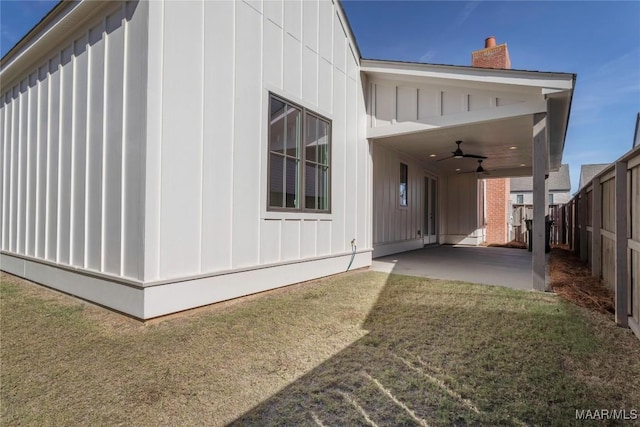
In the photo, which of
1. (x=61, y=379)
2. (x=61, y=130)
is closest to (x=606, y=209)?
(x=61, y=379)

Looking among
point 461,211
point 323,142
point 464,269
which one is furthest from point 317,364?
point 461,211

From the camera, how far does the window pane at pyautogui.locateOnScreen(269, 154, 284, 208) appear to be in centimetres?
450

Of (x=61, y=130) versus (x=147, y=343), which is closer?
(x=147, y=343)

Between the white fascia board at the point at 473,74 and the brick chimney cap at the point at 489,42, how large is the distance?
9.02 meters

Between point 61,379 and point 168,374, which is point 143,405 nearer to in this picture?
point 168,374

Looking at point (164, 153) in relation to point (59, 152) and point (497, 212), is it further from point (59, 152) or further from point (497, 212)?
point (497, 212)

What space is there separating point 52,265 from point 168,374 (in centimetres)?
343

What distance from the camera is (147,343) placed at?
275 centimetres

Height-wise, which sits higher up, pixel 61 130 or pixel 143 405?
pixel 61 130

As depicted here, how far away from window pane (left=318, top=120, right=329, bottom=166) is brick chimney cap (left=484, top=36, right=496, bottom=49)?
1073cm

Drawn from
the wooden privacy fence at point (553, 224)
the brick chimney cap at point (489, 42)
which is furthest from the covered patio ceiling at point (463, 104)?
the brick chimney cap at point (489, 42)

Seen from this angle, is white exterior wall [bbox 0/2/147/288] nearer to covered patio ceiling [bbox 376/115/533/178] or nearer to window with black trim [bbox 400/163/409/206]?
covered patio ceiling [bbox 376/115/533/178]

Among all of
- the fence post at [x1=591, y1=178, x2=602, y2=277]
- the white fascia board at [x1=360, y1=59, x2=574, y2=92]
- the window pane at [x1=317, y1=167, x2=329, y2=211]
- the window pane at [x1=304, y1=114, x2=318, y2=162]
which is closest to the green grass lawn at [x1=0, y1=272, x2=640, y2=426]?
the fence post at [x1=591, y1=178, x2=602, y2=277]

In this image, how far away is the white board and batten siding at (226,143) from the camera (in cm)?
326
